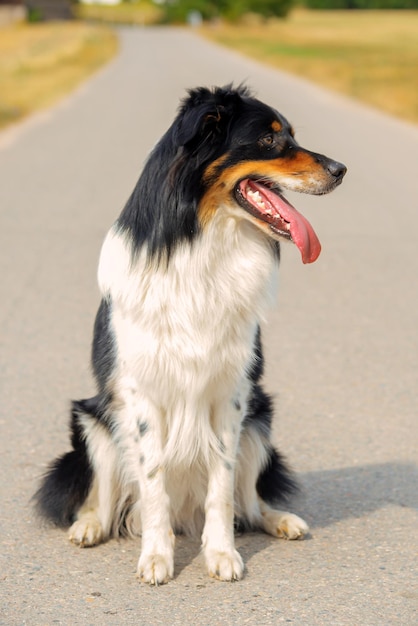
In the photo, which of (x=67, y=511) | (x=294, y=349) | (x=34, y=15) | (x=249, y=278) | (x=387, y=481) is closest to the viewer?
(x=249, y=278)

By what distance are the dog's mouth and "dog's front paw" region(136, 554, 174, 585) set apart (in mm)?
1263

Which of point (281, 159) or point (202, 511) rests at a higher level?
point (281, 159)

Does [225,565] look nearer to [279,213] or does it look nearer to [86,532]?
[86,532]

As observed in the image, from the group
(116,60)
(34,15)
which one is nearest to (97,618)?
(116,60)

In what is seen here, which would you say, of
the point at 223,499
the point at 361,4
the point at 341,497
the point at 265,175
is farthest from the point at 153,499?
the point at 361,4


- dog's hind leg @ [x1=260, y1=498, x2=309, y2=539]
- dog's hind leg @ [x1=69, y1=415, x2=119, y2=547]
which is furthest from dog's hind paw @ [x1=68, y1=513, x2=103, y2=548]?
dog's hind leg @ [x1=260, y1=498, x2=309, y2=539]

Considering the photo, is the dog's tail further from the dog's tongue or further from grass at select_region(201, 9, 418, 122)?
grass at select_region(201, 9, 418, 122)

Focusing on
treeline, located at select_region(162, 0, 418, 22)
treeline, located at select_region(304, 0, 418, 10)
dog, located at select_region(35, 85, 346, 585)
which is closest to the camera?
dog, located at select_region(35, 85, 346, 585)

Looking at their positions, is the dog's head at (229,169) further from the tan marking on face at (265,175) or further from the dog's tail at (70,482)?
the dog's tail at (70,482)

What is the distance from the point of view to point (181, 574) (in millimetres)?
3869

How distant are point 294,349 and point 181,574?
3.19 m

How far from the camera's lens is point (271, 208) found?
3.59 metres

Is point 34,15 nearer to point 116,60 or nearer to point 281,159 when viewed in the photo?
point 116,60

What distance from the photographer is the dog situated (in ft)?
11.6
